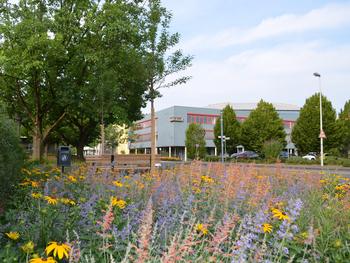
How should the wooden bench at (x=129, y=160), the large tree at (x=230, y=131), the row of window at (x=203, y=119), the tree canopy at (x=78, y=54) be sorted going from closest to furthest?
the wooden bench at (x=129, y=160)
the tree canopy at (x=78, y=54)
the large tree at (x=230, y=131)
the row of window at (x=203, y=119)

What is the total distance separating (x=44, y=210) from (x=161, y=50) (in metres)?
13.2

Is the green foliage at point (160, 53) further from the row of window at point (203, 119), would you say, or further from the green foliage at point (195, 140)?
the row of window at point (203, 119)

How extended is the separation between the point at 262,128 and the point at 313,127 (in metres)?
9.18

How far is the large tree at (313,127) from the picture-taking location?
44.4 m

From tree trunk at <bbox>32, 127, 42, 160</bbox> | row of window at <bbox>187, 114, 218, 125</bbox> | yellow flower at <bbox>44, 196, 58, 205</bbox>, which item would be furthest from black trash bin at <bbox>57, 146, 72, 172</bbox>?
row of window at <bbox>187, 114, 218, 125</bbox>

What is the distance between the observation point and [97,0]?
743 inches

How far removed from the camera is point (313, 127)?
4522cm

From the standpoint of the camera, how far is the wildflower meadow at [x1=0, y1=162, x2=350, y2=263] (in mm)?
2338

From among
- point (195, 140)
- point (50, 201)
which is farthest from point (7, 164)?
point (195, 140)

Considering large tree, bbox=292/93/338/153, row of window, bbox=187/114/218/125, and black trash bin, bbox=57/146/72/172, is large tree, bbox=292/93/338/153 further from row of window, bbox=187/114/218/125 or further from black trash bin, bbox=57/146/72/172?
black trash bin, bbox=57/146/72/172

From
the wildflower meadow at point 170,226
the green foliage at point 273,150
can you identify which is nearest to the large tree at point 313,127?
the green foliage at point 273,150

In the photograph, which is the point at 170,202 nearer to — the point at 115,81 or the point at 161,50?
the point at 161,50

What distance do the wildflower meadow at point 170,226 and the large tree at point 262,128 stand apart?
48.8 metres

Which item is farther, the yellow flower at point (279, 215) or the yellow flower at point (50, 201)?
the yellow flower at point (50, 201)
